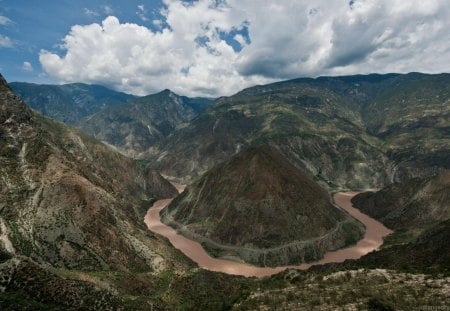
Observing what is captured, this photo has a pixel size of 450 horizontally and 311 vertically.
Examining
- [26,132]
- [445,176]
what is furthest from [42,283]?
[445,176]

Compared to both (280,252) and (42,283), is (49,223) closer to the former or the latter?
(42,283)

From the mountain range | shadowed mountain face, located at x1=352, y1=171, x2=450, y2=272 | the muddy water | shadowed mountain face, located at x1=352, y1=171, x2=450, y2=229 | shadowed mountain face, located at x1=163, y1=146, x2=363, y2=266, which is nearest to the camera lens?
the mountain range

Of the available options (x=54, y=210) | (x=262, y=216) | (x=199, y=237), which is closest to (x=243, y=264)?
(x=262, y=216)

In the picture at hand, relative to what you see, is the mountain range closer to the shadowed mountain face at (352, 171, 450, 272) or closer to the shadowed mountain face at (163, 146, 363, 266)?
the shadowed mountain face at (163, 146, 363, 266)

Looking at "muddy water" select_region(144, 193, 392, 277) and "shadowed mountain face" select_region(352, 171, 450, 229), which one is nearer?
"muddy water" select_region(144, 193, 392, 277)

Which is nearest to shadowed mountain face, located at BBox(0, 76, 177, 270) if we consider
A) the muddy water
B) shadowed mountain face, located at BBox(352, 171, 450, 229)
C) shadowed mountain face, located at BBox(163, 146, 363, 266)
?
the muddy water

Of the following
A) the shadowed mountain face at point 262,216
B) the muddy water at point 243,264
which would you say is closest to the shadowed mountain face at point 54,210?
the muddy water at point 243,264
